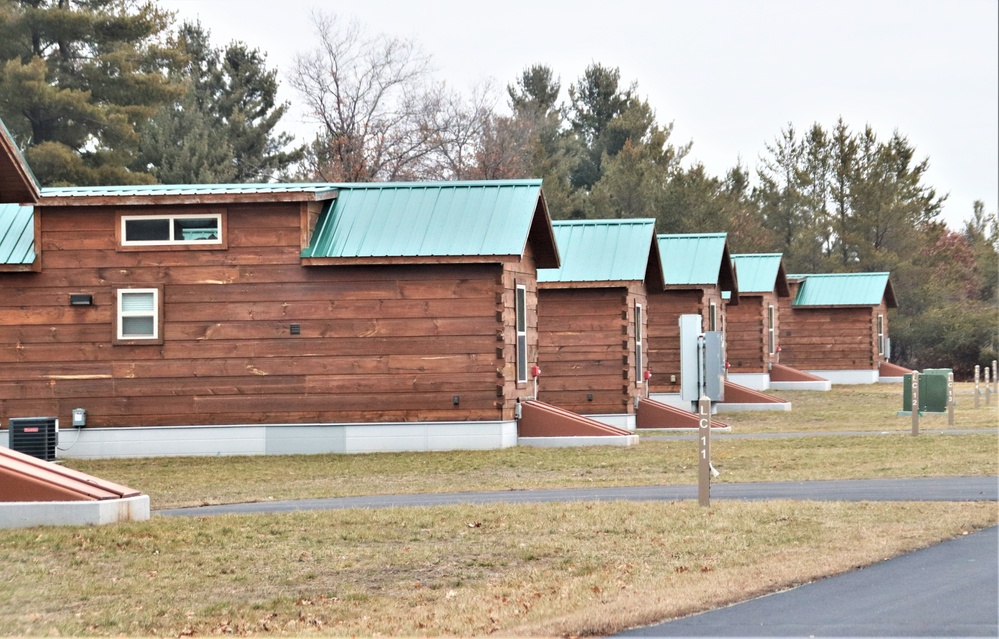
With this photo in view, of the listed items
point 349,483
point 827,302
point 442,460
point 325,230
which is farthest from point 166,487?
point 827,302

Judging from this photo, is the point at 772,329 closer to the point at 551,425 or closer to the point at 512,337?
the point at 551,425

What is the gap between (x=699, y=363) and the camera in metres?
16.3

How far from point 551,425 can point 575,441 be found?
55cm

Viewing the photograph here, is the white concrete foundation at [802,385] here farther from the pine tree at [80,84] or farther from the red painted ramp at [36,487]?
the red painted ramp at [36,487]

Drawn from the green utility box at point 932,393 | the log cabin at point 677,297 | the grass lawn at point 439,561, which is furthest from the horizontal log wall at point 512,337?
the green utility box at point 932,393

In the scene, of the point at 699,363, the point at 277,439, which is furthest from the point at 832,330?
the point at 699,363

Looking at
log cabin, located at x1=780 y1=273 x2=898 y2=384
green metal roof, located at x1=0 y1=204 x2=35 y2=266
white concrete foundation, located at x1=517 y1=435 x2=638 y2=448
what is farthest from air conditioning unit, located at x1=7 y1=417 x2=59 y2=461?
log cabin, located at x1=780 y1=273 x2=898 y2=384

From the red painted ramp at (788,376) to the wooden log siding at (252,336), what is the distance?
92.1 feet

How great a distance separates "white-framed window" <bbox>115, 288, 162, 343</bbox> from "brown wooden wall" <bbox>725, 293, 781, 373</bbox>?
27331 millimetres

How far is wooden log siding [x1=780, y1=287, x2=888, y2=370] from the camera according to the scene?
56.9 metres

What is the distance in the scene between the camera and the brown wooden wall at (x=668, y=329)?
38531 mm

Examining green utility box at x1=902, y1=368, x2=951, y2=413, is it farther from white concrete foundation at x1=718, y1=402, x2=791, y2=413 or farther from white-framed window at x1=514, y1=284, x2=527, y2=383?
white-framed window at x1=514, y1=284, x2=527, y2=383

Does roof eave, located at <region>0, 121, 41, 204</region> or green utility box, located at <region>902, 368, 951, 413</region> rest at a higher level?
roof eave, located at <region>0, 121, 41, 204</region>

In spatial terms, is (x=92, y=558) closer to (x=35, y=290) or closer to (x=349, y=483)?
(x=349, y=483)
